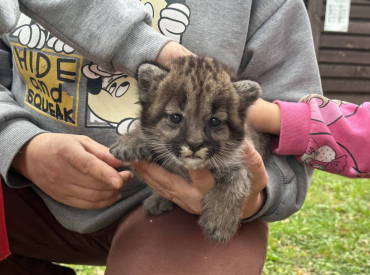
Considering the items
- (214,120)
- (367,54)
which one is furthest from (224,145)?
(367,54)

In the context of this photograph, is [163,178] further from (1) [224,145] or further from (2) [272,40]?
(2) [272,40]

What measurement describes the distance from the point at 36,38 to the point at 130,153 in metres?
0.92

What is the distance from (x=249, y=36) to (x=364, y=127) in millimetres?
812

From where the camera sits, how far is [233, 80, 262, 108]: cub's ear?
2.09 meters

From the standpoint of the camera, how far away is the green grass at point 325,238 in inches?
157

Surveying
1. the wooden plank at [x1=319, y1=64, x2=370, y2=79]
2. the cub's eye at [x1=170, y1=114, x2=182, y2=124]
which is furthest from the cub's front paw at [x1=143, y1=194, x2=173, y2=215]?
the wooden plank at [x1=319, y1=64, x2=370, y2=79]

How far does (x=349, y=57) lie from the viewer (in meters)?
10.5

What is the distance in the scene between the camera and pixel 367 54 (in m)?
10.5

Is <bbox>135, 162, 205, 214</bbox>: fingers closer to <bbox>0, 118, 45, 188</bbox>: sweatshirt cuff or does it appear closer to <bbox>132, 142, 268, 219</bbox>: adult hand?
<bbox>132, 142, 268, 219</bbox>: adult hand

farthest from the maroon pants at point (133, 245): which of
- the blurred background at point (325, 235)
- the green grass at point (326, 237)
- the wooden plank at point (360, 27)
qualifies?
the wooden plank at point (360, 27)

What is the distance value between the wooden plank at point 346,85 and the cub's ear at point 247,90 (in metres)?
8.88

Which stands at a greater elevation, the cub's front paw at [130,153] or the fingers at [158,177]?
the cub's front paw at [130,153]

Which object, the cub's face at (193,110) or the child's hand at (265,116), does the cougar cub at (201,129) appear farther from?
the child's hand at (265,116)

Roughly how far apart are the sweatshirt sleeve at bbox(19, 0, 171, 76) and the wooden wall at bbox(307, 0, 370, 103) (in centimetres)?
873
